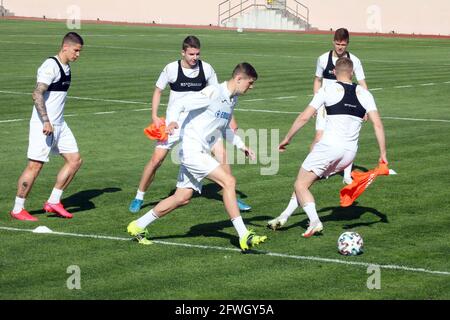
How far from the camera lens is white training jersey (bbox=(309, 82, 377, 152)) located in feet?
43.2

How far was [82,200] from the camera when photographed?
1546cm

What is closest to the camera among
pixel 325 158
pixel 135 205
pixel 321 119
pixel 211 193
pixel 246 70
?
pixel 246 70

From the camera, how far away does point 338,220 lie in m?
14.3

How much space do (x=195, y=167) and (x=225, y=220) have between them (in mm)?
1865

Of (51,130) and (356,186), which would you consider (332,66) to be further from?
(51,130)

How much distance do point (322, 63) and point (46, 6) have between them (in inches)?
3084

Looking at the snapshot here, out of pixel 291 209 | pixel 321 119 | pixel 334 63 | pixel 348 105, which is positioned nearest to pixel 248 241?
pixel 291 209

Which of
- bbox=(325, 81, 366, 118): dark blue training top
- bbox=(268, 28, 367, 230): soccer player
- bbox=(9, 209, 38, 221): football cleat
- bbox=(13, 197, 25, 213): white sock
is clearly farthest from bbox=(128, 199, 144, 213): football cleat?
bbox=(325, 81, 366, 118): dark blue training top

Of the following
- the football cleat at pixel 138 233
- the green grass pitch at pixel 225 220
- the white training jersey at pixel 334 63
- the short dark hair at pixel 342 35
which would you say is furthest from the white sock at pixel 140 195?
the white training jersey at pixel 334 63

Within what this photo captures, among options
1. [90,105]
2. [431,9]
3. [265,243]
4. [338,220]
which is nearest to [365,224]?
[338,220]

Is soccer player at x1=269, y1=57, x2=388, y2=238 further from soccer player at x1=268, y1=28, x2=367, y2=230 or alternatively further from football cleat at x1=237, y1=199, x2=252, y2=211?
soccer player at x1=268, y1=28, x2=367, y2=230

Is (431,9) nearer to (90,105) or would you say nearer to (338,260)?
(90,105)

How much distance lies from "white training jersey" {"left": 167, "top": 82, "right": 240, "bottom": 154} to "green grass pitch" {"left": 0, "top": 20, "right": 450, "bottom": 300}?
1222mm
